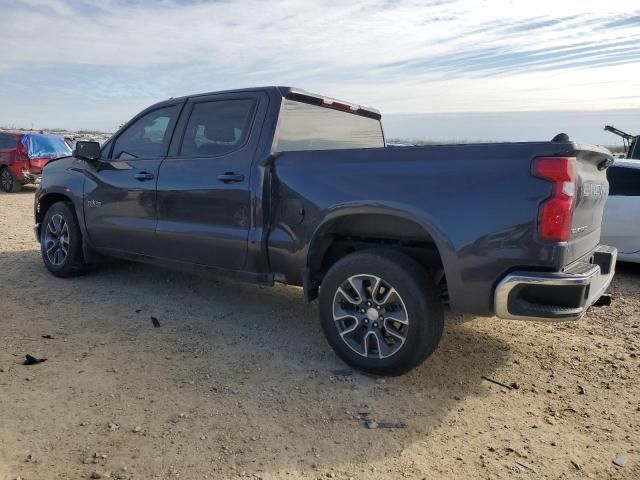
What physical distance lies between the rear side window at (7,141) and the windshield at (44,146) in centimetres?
34

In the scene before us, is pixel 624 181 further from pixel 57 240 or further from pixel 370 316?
pixel 57 240

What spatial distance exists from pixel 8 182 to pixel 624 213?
47.5 ft

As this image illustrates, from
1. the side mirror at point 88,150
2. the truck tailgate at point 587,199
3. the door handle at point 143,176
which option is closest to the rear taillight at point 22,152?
the side mirror at point 88,150

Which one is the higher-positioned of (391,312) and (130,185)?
(130,185)

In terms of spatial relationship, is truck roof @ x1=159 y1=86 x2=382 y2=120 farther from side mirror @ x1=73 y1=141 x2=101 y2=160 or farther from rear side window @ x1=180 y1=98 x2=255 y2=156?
side mirror @ x1=73 y1=141 x2=101 y2=160

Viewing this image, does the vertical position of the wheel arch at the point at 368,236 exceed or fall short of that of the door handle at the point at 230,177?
it falls short

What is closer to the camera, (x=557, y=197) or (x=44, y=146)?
(x=557, y=197)

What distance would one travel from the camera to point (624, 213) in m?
6.58

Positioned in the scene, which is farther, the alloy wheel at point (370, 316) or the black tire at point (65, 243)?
the black tire at point (65, 243)

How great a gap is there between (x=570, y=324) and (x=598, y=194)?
5.19 ft

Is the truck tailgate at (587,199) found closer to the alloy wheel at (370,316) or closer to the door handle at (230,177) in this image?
the alloy wheel at (370,316)

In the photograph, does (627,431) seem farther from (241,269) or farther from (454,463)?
(241,269)

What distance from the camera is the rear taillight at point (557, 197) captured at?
304 centimetres

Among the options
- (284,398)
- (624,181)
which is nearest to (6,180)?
(284,398)
